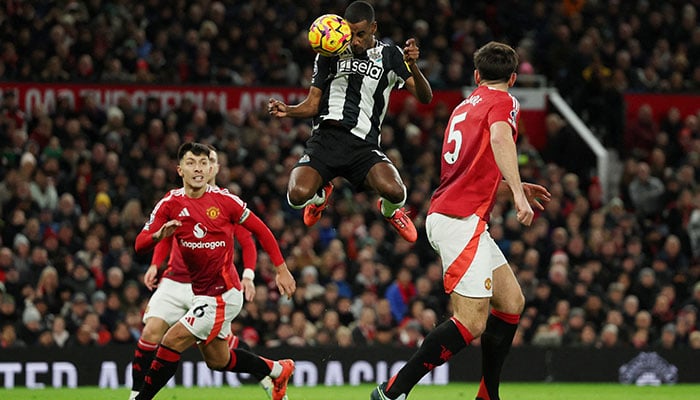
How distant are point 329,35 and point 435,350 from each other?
2.85 metres

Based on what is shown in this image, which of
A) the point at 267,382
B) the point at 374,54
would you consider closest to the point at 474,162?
the point at 374,54

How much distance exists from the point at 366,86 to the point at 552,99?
36.7ft

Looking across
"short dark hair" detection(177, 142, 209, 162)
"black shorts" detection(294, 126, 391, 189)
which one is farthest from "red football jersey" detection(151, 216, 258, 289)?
"black shorts" detection(294, 126, 391, 189)

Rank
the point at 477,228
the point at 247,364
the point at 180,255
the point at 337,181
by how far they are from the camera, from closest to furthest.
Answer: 1. the point at 477,228
2. the point at 247,364
3. the point at 180,255
4. the point at 337,181

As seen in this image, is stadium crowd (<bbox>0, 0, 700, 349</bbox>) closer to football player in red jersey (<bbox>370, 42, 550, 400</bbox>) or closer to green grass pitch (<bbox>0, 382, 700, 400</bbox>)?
green grass pitch (<bbox>0, 382, 700, 400</bbox>)

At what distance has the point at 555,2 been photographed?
23.3m

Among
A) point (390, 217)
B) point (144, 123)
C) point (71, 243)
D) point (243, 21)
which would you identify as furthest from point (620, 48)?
point (390, 217)

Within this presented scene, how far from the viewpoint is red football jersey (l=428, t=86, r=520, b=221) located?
8.43m

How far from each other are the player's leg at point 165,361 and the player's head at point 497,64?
307 cm

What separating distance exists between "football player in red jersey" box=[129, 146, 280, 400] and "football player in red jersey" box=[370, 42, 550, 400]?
2.45 meters

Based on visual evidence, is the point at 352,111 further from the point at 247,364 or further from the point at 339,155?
the point at 247,364

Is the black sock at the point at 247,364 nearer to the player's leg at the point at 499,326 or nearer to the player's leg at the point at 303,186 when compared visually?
the player's leg at the point at 303,186

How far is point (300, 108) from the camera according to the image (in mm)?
10148

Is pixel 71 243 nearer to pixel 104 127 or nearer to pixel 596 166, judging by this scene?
pixel 104 127
